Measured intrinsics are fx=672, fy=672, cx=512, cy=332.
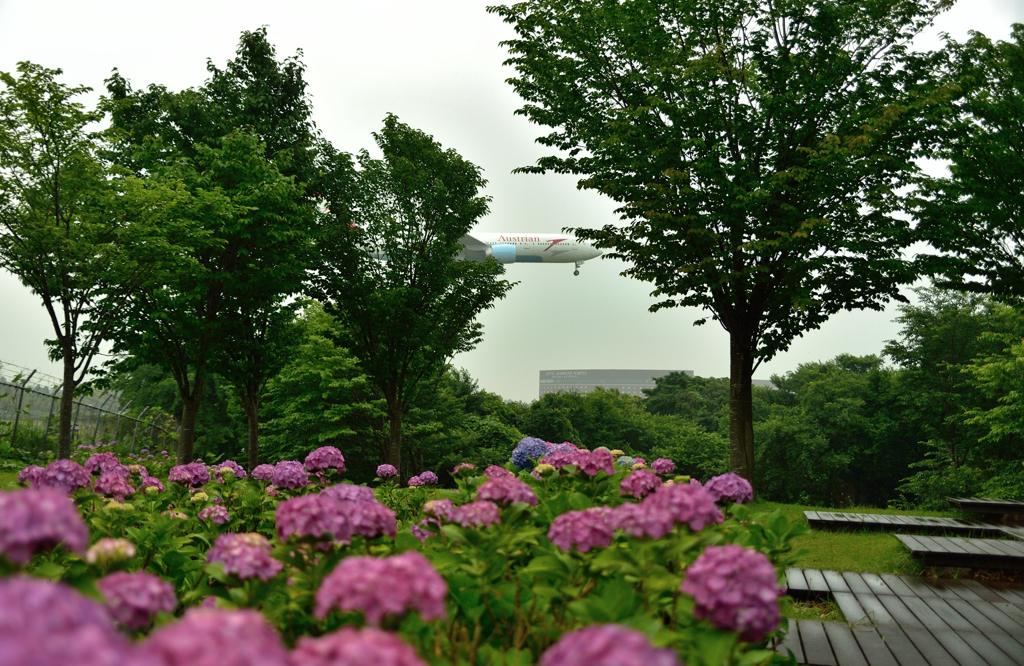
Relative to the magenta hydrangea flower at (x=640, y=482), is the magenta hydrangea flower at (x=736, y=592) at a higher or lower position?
lower

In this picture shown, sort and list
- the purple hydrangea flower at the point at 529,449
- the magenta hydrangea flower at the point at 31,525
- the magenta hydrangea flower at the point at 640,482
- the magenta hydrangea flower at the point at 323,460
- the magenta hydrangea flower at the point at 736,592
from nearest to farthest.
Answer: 1. the magenta hydrangea flower at the point at 31,525
2. the magenta hydrangea flower at the point at 736,592
3. the magenta hydrangea flower at the point at 640,482
4. the magenta hydrangea flower at the point at 323,460
5. the purple hydrangea flower at the point at 529,449

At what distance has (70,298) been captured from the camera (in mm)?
12164

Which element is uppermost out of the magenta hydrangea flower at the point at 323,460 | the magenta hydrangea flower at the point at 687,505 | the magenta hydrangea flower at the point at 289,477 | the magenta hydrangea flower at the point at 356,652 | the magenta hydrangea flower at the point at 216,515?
the magenta hydrangea flower at the point at 687,505

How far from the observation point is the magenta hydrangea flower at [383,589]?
54.7 inches

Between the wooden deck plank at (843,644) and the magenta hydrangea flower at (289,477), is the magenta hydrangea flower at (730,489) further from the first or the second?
the magenta hydrangea flower at (289,477)

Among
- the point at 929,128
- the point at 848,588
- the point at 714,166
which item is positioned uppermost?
the point at 929,128

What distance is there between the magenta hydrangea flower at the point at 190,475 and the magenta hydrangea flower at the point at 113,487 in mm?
925

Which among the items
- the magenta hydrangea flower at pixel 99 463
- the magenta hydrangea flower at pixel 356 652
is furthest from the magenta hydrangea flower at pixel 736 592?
the magenta hydrangea flower at pixel 99 463

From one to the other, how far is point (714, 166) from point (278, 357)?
10972 millimetres

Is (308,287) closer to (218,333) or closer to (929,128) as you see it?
(218,333)

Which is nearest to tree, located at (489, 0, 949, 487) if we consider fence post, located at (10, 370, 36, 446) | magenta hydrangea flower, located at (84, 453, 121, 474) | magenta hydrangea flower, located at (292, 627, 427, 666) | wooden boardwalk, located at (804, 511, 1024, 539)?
wooden boardwalk, located at (804, 511, 1024, 539)

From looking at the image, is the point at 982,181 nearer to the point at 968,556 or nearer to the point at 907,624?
the point at 968,556

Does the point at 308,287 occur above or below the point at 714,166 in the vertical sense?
below

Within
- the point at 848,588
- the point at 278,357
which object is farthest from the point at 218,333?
the point at 848,588
